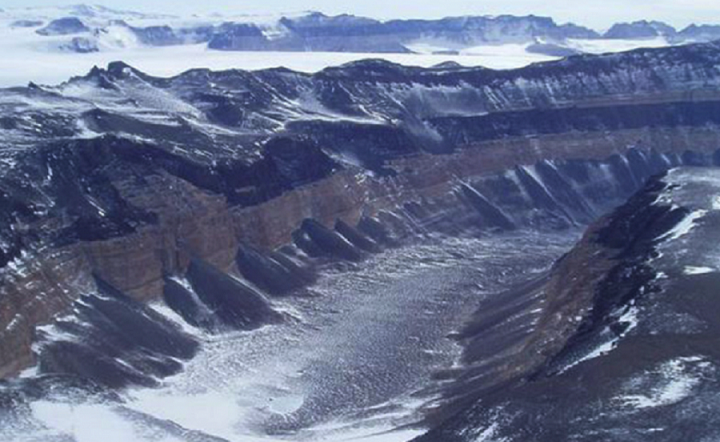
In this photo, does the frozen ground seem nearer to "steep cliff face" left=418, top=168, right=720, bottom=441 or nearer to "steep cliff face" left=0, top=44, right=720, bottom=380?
"steep cliff face" left=418, top=168, right=720, bottom=441

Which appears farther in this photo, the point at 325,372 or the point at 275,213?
the point at 275,213

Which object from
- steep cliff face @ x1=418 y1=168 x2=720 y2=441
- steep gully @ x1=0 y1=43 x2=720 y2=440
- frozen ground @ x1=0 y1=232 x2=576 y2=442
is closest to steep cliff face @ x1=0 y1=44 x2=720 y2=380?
steep gully @ x1=0 y1=43 x2=720 y2=440

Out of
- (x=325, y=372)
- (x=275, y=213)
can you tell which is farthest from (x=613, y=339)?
(x=275, y=213)

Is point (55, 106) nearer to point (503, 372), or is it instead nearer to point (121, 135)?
point (121, 135)

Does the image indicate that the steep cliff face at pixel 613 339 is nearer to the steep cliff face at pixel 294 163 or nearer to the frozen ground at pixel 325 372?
the frozen ground at pixel 325 372

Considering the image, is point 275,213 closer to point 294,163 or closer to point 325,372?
point 294,163
